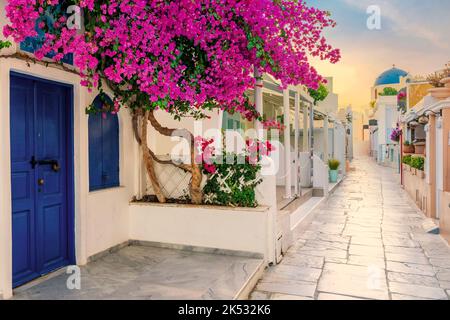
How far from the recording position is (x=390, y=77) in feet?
142

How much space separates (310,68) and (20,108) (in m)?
3.31

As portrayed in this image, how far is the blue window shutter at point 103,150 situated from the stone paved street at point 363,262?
2637 mm

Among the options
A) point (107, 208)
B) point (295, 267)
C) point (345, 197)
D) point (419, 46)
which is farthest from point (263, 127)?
point (345, 197)

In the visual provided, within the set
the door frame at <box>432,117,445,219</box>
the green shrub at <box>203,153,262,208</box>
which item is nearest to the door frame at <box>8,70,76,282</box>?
the green shrub at <box>203,153,262,208</box>

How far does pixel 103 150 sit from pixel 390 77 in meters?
45.2

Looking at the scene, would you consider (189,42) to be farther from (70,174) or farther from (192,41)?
(70,174)

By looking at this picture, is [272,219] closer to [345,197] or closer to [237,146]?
[237,146]

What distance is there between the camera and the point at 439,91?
8469 millimetres

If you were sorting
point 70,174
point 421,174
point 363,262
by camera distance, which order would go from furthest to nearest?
point 421,174, point 363,262, point 70,174

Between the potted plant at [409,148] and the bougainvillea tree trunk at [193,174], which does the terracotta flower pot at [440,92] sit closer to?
the potted plant at [409,148]

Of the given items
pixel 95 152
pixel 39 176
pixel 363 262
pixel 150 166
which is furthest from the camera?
pixel 150 166

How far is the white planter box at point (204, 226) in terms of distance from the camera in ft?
16.1

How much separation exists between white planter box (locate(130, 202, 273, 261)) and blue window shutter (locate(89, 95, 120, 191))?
63 cm

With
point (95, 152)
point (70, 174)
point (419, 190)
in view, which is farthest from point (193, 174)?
point (419, 190)
